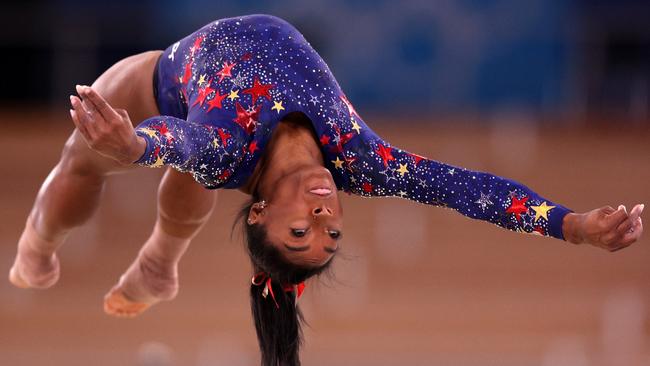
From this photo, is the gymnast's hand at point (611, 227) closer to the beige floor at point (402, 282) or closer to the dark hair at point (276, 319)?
the dark hair at point (276, 319)

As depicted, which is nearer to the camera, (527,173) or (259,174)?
(259,174)

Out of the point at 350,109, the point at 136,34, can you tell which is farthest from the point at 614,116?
the point at 350,109

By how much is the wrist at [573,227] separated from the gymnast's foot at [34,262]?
1362 millimetres

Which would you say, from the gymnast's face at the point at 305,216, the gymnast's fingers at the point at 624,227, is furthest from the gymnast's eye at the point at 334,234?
the gymnast's fingers at the point at 624,227

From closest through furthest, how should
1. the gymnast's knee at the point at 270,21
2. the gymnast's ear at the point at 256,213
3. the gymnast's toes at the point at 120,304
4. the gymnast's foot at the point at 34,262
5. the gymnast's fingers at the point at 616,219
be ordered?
the gymnast's fingers at the point at 616,219
the gymnast's ear at the point at 256,213
the gymnast's knee at the point at 270,21
the gymnast's foot at the point at 34,262
the gymnast's toes at the point at 120,304

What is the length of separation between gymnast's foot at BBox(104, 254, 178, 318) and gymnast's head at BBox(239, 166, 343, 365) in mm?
548

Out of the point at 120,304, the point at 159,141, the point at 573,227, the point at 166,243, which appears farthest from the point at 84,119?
the point at 120,304

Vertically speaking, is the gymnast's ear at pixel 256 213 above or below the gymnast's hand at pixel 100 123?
above

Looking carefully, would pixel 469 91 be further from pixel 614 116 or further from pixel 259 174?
pixel 259 174

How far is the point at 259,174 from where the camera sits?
2.30 metres

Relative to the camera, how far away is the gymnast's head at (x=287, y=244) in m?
2.16

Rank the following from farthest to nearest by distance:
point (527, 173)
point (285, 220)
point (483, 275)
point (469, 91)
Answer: point (469, 91), point (527, 173), point (483, 275), point (285, 220)

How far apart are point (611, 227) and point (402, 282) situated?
116 inches

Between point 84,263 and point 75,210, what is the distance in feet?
7.56
